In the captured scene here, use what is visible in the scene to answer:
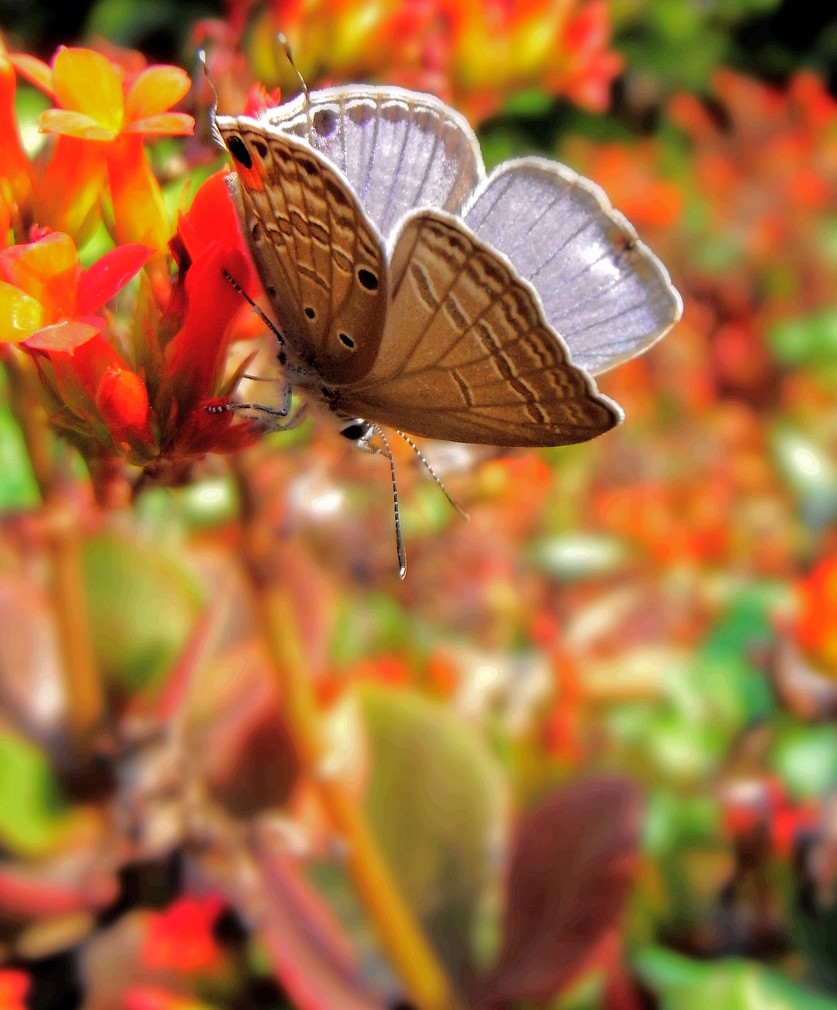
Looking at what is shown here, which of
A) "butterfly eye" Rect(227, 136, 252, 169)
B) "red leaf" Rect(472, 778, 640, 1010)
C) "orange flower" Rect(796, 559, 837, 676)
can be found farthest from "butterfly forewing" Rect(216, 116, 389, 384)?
"orange flower" Rect(796, 559, 837, 676)

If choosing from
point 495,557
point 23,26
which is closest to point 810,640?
point 495,557

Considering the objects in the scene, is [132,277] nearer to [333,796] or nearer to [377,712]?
[333,796]

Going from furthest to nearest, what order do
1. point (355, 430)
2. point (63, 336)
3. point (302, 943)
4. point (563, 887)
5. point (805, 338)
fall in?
point (805, 338) → point (563, 887) → point (302, 943) → point (355, 430) → point (63, 336)

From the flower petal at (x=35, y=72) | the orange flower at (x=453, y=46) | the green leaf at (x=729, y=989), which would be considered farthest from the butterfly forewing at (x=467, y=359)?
the green leaf at (x=729, y=989)

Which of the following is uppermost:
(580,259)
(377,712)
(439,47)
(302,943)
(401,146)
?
(439,47)

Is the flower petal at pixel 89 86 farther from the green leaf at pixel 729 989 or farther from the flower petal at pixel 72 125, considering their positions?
the green leaf at pixel 729 989

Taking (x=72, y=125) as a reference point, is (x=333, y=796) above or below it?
below

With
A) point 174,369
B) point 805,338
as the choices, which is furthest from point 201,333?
point 805,338
